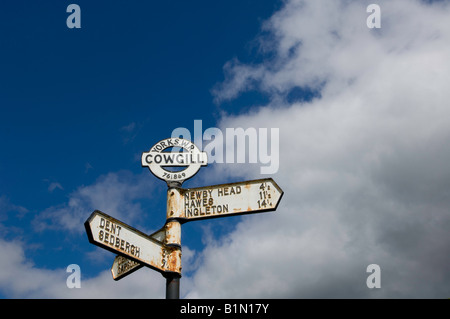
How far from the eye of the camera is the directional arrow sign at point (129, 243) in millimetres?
4883

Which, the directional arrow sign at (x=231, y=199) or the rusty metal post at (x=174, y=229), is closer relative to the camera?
the rusty metal post at (x=174, y=229)

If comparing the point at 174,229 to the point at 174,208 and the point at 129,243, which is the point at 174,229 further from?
the point at 129,243

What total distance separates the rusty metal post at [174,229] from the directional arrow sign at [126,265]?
6.6 inches

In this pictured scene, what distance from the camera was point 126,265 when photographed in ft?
20.5

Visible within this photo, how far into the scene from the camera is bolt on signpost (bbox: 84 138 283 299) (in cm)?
525

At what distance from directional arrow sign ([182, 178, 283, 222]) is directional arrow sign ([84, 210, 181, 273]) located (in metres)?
0.59

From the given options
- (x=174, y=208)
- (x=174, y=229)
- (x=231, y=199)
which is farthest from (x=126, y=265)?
(x=231, y=199)

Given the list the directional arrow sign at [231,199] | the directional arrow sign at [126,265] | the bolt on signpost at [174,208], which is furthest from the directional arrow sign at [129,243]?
the directional arrow sign at [231,199]

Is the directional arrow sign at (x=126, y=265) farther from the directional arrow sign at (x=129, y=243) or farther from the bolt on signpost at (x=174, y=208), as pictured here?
the directional arrow sign at (x=129, y=243)
